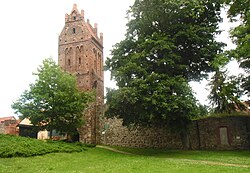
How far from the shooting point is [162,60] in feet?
68.5

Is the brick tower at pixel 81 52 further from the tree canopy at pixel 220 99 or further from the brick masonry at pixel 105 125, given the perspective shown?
the tree canopy at pixel 220 99

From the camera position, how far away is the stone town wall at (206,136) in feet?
85.7

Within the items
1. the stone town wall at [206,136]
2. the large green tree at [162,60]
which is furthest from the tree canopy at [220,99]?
the large green tree at [162,60]

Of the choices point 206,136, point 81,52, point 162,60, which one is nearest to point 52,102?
point 162,60

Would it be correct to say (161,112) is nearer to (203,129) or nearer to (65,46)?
(203,129)

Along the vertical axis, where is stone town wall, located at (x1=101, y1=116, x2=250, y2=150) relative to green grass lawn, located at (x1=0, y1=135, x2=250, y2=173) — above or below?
above

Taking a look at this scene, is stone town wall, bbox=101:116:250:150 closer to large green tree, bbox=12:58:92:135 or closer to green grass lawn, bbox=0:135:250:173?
large green tree, bbox=12:58:92:135

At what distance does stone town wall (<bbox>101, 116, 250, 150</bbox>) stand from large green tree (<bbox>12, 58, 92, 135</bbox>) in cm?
704

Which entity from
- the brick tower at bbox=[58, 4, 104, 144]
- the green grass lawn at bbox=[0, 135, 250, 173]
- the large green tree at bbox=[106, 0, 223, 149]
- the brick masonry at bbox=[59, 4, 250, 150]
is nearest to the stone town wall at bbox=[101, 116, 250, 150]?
the brick masonry at bbox=[59, 4, 250, 150]

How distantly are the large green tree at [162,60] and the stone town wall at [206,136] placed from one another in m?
5.66

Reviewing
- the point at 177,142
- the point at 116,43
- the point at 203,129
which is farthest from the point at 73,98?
the point at 203,129

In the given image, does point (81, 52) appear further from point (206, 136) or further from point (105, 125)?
point (206, 136)

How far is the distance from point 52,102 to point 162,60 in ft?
42.2

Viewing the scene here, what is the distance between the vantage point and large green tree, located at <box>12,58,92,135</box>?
91.0 ft
